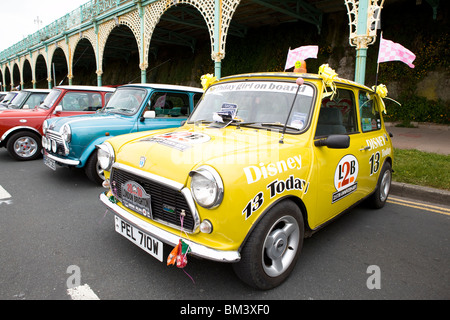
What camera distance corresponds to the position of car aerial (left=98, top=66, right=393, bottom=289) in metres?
1.98

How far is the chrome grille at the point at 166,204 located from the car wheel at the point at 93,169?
109 inches

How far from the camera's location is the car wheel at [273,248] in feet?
6.76

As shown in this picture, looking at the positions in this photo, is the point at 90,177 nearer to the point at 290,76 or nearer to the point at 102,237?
the point at 102,237

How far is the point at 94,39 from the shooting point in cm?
1753

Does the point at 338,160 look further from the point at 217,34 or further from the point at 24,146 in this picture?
the point at 217,34

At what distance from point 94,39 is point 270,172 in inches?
738

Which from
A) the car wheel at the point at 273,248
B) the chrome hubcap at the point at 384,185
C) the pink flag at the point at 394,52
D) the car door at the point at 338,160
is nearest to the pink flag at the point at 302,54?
the pink flag at the point at 394,52

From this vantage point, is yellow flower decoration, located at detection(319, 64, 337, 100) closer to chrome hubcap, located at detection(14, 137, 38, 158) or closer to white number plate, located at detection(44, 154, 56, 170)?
white number plate, located at detection(44, 154, 56, 170)

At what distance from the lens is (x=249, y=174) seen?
2004 millimetres

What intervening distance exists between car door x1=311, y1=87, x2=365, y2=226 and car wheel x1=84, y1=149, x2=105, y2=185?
3.68 meters

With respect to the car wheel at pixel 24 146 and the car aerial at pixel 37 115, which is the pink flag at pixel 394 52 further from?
the car wheel at pixel 24 146

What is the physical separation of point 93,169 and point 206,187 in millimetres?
3610

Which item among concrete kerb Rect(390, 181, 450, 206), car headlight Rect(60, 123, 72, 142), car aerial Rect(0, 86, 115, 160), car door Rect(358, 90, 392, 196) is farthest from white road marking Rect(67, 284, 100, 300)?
car aerial Rect(0, 86, 115, 160)

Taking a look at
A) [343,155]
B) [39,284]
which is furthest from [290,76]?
[39,284]
